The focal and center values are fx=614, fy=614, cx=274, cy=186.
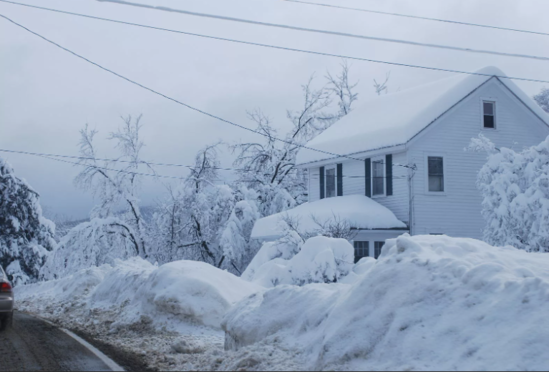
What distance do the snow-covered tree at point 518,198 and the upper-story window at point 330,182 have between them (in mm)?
8448

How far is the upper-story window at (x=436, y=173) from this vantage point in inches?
952

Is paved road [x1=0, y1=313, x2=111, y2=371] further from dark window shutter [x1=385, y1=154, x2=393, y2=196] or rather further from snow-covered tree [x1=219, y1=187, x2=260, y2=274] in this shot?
snow-covered tree [x1=219, y1=187, x2=260, y2=274]

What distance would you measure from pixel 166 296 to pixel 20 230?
2987 cm

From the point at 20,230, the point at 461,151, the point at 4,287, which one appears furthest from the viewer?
the point at 20,230

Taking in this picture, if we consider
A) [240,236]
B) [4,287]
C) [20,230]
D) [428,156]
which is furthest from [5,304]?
[20,230]

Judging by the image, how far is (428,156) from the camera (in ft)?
79.2

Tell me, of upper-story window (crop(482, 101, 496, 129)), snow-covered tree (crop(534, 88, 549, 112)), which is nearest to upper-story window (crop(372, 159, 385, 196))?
upper-story window (crop(482, 101, 496, 129))

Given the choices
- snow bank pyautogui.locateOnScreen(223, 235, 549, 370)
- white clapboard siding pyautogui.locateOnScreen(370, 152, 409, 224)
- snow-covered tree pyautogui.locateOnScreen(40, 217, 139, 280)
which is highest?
white clapboard siding pyautogui.locateOnScreen(370, 152, 409, 224)

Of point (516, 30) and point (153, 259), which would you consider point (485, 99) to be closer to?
point (516, 30)

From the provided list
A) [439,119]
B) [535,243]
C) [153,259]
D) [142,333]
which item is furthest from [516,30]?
[153,259]

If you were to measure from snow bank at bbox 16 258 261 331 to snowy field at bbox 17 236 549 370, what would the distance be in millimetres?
586

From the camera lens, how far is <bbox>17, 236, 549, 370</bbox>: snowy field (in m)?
5.77

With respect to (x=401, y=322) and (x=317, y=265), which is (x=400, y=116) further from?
(x=401, y=322)

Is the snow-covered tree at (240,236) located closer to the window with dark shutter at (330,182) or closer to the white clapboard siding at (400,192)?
the window with dark shutter at (330,182)
